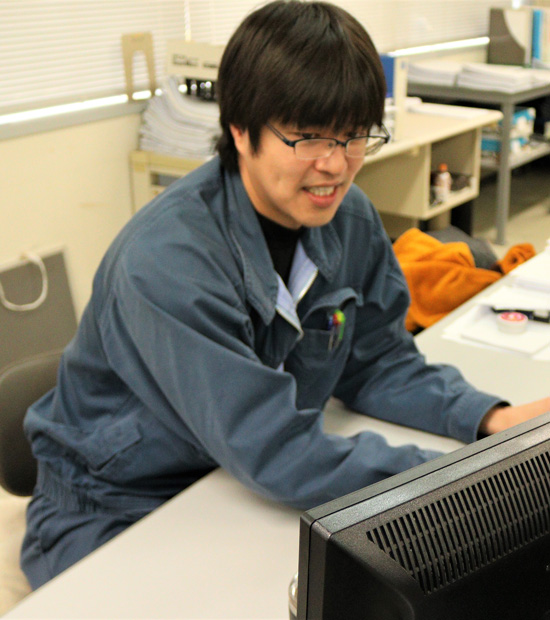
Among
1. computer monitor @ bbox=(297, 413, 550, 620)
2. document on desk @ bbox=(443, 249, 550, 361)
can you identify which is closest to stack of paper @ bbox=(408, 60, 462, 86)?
document on desk @ bbox=(443, 249, 550, 361)

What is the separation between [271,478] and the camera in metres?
1.03

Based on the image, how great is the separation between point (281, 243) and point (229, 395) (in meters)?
0.34

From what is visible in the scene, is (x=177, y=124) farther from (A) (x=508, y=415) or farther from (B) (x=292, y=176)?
(A) (x=508, y=415)

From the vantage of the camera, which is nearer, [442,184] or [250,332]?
[250,332]

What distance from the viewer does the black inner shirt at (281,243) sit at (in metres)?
1.25

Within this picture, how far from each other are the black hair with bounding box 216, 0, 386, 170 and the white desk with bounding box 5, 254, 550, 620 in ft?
1.70

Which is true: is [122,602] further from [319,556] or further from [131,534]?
[319,556]

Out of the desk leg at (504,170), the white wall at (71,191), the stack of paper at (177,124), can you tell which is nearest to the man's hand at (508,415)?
the stack of paper at (177,124)

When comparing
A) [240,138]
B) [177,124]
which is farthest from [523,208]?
[240,138]

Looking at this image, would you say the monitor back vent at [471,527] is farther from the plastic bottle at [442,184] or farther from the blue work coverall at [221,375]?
the plastic bottle at [442,184]

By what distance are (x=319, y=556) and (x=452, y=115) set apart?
349 cm

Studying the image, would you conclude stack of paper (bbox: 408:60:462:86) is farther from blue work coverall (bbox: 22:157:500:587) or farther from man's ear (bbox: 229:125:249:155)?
man's ear (bbox: 229:125:249:155)

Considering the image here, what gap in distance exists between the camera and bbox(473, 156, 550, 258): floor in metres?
4.39

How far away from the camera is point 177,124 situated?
2.73 m
